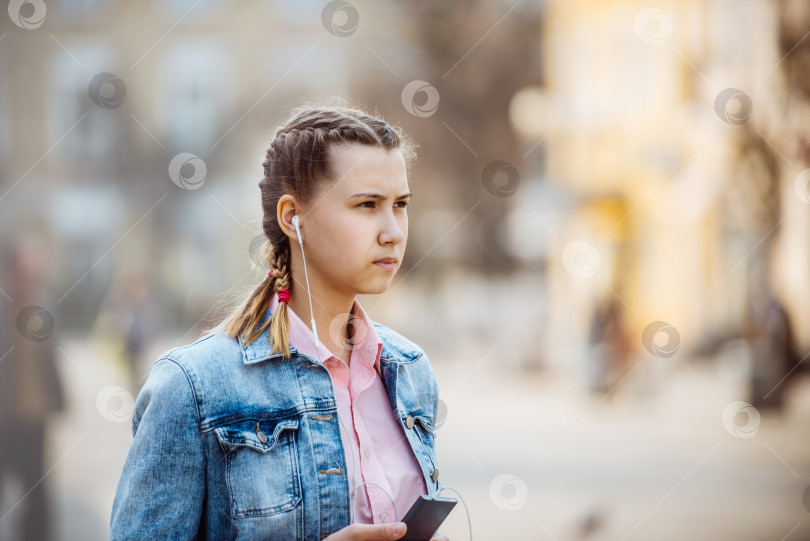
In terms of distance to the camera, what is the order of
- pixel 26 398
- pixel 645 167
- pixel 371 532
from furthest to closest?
1. pixel 645 167
2. pixel 26 398
3. pixel 371 532

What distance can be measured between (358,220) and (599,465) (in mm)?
7438

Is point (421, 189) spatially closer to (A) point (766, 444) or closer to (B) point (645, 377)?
(B) point (645, 377)

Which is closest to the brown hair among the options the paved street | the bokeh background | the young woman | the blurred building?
the young woman

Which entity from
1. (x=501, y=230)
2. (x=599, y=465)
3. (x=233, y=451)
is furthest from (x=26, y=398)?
(x=501, y=230)

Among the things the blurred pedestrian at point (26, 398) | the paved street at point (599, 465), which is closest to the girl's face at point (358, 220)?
the blurred pedestrian at point (26, 398)

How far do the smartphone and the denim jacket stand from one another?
0.63 ft

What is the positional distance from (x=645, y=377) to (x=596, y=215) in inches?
281

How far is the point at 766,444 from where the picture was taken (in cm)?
985

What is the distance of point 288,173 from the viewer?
215 centimetres

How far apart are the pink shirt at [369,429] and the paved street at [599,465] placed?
4163mm

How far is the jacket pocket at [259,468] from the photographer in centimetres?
187

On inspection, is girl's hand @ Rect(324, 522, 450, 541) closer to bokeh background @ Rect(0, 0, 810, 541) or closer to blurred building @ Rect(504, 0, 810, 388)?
bokeh background @ Rect(0, 0, 810, 541)

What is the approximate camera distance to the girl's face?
2018 mm

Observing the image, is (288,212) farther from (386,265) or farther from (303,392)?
(303,392)
